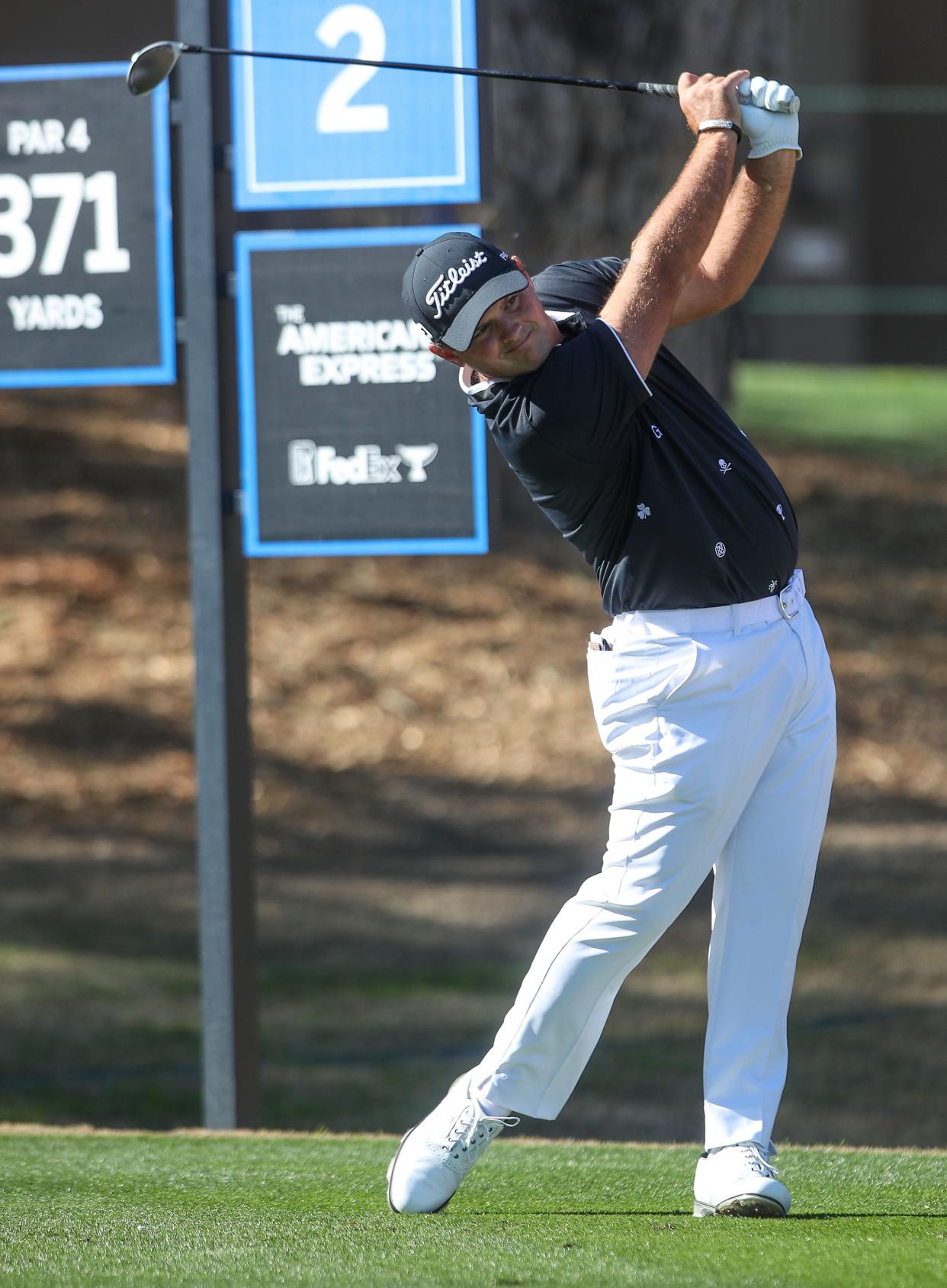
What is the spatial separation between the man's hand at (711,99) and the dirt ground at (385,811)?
389 cm

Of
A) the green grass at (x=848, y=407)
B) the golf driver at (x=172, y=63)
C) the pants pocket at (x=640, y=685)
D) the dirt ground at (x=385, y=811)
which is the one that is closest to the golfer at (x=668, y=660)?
the pants pocket at (x=640, y=685)

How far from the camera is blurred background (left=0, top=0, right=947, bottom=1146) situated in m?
6.83

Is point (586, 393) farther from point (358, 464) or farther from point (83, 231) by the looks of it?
point (83, 231)

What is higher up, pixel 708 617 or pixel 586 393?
pixel 586 393

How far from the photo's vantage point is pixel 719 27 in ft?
31.4

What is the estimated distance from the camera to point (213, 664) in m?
4.62

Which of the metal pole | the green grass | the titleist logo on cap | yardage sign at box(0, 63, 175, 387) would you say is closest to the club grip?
the titleist logo on cap

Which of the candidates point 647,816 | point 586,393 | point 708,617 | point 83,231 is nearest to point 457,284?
point 586,393

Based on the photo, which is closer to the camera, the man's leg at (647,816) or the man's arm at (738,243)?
the man's leg at (647,816)

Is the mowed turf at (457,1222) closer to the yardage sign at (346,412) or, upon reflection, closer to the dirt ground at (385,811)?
the yardage sign at (346,412)

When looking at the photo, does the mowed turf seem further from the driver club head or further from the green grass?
the green grass

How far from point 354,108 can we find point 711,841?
226cm

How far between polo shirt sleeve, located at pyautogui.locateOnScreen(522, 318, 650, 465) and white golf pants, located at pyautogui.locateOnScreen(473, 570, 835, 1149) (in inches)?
14.4

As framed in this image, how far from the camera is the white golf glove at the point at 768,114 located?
11.1ft
